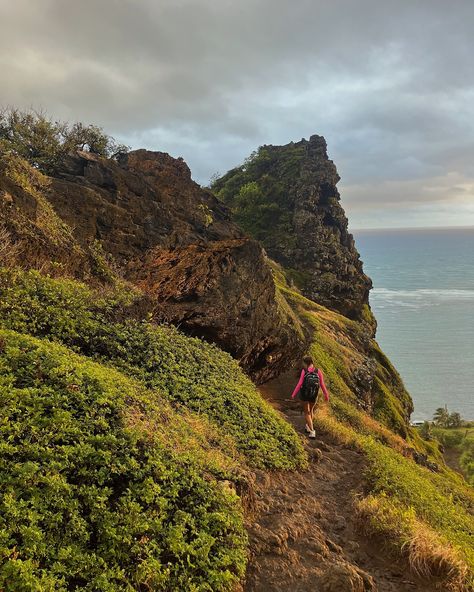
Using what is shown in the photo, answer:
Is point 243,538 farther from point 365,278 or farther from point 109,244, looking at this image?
point 365,278

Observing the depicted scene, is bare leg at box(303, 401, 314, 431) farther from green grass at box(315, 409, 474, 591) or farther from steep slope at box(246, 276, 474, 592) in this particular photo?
green grass at box(315, 409, 474, 591)

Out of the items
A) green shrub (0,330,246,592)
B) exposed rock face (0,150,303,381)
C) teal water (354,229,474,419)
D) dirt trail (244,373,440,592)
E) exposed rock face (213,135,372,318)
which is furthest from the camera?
teal water (354,229,474,419)

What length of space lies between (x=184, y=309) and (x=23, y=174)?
7782mm

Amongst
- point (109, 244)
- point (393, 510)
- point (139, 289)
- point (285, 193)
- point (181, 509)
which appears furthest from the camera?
point (285, 193)

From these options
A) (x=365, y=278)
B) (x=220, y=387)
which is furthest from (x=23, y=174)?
(x=365, y=278)

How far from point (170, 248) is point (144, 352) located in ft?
23.2

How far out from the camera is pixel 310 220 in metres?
61.8

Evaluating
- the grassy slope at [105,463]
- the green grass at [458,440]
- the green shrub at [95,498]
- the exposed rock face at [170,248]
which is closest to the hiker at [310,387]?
the grassy slope at [105,463]

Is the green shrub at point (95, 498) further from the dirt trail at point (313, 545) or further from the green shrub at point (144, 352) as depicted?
the green shrub at point (144, 352)

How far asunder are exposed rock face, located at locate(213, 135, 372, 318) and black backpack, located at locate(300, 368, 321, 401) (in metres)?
40.0

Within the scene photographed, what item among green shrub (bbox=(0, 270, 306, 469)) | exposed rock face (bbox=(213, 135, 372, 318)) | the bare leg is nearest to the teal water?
exposed rock face (bbox=(213, 135, 372, 318))

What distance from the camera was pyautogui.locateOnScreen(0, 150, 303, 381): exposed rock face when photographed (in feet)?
49.2

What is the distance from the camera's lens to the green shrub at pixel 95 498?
4.61 m

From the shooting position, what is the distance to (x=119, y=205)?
17.2m
